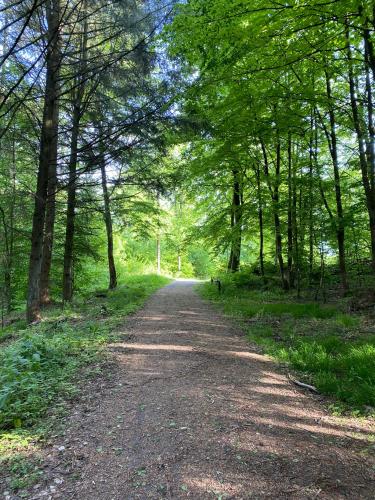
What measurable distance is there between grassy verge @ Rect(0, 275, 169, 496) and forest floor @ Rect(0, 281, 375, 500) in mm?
190

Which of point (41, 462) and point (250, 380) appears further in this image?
point (250, 380)

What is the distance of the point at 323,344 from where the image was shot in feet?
19.9

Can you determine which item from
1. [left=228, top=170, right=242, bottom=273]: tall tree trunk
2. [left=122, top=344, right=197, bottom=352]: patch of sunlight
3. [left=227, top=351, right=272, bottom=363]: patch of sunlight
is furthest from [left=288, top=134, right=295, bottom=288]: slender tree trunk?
[left=122, top=344, right=197, bottom=352]: patch of sunlight

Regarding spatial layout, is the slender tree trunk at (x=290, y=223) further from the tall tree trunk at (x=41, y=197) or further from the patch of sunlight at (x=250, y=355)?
the tall tree trunk at (x=41, y=197)

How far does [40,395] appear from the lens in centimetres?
432

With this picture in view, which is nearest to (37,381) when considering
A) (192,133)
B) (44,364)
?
(44,364)

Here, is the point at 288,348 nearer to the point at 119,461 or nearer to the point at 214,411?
the point at 214,411

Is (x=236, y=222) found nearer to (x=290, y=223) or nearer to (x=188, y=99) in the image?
(x=290, y=223)

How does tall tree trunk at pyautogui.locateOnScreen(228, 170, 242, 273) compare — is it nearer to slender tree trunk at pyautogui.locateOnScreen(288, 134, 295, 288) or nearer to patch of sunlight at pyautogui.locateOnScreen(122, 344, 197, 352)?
slender tree trunk at pyautogui.locateOnScreen(288, 134, 295, 288)

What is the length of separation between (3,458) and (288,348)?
4.67 m

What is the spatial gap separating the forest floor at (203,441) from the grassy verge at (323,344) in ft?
1.12

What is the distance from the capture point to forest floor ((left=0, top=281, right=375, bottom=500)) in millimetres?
2787

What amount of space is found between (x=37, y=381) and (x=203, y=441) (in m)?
2.40

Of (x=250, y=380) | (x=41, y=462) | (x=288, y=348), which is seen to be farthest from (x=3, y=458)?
(x=288, y=348)
